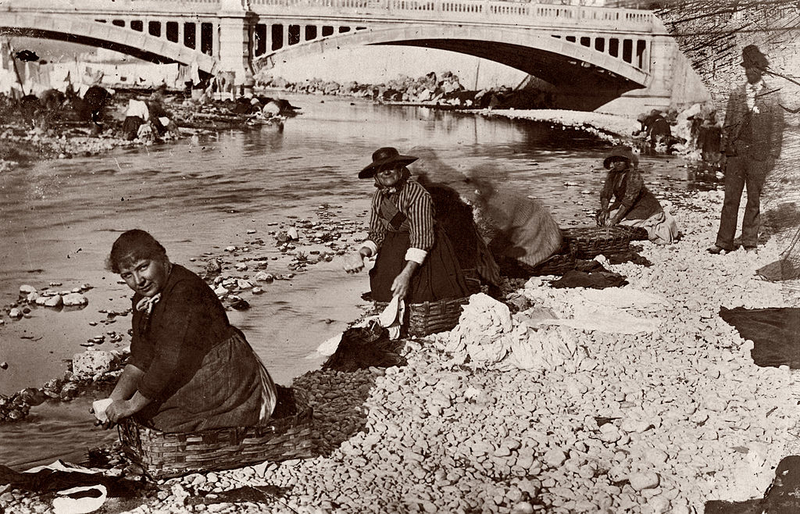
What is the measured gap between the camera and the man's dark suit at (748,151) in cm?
415

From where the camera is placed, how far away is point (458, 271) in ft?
12.3

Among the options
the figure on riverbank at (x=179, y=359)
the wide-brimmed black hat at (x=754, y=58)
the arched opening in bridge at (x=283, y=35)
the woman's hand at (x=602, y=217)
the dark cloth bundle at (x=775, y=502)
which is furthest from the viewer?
the arched opening in bridge at (x=283, y=35)

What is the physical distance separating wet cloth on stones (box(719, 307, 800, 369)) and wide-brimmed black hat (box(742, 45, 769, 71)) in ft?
3.81

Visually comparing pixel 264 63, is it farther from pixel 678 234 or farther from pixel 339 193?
pixel 678 234

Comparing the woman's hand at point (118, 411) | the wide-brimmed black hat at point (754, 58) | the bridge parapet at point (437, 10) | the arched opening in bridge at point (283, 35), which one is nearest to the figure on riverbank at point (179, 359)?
the woman's hand at point (118, 411)

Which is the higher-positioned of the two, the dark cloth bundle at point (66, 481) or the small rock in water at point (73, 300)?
the small rock in water at point (73, 300)

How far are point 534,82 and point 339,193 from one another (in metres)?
9.16

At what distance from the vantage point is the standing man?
3959 millimetres

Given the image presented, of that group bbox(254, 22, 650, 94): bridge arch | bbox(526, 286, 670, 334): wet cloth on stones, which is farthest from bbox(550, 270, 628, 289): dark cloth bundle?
bbox(254, 22, 650, 94): bridge arch

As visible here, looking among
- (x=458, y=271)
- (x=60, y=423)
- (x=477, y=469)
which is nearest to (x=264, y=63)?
(x=458, y=271)

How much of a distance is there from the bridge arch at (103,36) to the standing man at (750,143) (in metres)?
3.65

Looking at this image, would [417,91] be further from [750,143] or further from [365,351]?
[365,351]

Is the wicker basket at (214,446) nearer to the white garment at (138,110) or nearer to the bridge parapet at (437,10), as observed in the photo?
the white garment at (138,110)

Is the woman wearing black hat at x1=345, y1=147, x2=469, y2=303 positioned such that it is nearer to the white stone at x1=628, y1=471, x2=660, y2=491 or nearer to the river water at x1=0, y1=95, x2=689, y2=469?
the river water at x1=0, y1=95, x2=689, y2=469
